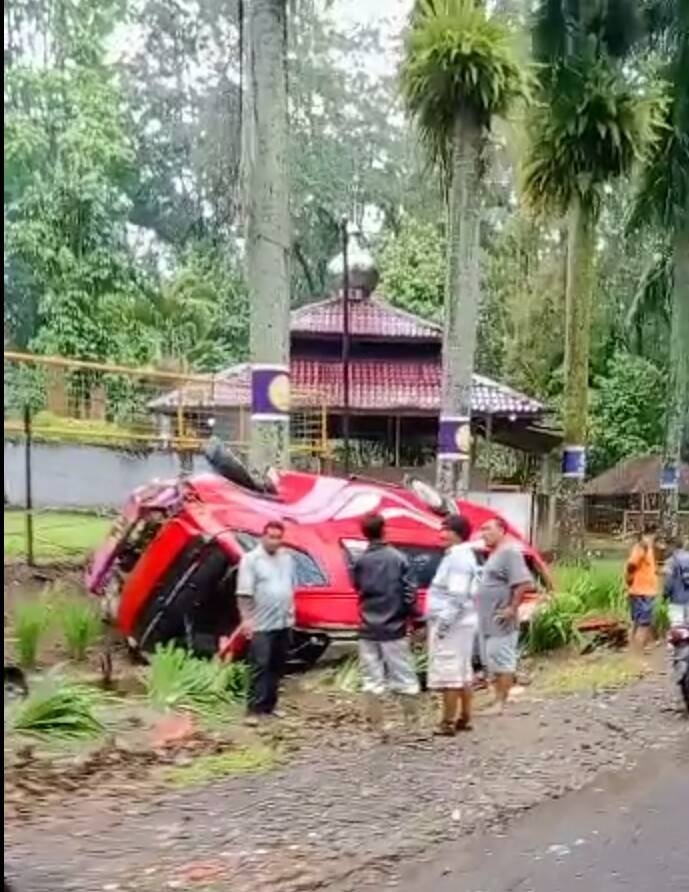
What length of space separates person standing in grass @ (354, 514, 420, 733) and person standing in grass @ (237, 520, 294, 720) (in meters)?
0.62

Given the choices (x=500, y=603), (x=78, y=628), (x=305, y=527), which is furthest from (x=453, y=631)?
(x=78, y=628)

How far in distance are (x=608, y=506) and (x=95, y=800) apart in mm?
32221

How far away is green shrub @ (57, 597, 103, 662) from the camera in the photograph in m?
12.3

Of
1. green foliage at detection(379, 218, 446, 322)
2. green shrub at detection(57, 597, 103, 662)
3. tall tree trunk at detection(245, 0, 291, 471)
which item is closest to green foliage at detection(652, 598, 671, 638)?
tall tree trunk at detection(245, 0, 291, 471)

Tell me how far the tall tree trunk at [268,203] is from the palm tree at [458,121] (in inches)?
133

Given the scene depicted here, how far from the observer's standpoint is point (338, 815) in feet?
23.2

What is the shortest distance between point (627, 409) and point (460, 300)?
20.3 meters

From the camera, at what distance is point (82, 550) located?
54.3ft

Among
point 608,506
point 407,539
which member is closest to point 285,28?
point 407,539

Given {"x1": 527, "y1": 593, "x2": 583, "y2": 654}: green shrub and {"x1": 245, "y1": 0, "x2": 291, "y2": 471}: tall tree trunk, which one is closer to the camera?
{"x1": 245, "y1": 0, "x2": 291, "y2": 471}: tall tree trunk

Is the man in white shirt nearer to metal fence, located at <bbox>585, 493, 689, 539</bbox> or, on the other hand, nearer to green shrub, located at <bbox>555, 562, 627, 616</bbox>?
green shrub, located at <bbox>555, 562, 627, 616</bbox>

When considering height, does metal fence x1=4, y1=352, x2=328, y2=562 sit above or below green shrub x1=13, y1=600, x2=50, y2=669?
above

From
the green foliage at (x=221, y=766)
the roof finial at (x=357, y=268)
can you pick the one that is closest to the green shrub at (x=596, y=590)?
the green foliage at (x=221, y=766)

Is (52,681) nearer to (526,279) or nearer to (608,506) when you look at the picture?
(526,279)
